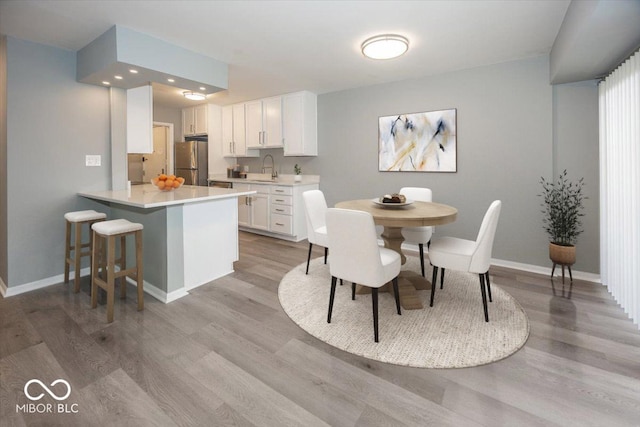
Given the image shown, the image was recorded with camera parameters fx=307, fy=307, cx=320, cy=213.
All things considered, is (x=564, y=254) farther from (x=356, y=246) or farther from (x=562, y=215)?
(x=356, y=246)

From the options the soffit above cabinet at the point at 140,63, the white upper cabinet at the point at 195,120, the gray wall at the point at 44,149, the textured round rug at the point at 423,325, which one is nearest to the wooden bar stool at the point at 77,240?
the gray wall at the point at 44,149

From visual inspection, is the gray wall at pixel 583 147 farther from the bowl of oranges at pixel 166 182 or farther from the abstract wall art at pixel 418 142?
the bowl of oranges at pixel 166 182

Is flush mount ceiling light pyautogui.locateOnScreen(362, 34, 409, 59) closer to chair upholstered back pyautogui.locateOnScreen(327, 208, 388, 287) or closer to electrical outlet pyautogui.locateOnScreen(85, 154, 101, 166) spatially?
chair upholstered back pyautogui.locateOnScreen(327, 208, 388, 287)

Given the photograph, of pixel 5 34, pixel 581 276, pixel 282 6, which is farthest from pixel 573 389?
pixel 5 34

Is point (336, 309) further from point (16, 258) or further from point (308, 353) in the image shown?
point (16, 258)

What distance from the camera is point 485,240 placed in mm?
2230

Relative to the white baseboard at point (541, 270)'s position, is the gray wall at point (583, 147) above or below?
above

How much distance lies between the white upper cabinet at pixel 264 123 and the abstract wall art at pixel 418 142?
1739mm

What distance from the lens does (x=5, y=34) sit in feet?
8.92

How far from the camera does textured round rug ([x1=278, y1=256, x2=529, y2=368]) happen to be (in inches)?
75.5

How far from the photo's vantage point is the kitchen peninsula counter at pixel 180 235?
106 inches

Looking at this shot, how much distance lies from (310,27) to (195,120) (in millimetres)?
4015

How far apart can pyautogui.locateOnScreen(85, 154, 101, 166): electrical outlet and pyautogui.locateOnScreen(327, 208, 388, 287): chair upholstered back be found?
2.85 metres

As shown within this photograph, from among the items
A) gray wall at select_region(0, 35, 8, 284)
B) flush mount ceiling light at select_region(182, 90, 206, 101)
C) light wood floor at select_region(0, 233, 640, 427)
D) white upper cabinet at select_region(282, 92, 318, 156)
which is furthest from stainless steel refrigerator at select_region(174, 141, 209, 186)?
light wood floor at select_region(0, 233, 640, 427)
